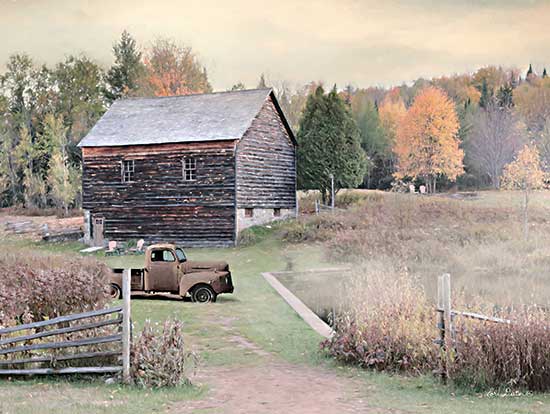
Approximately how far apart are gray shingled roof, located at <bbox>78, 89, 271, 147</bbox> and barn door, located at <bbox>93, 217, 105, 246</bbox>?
158 inches

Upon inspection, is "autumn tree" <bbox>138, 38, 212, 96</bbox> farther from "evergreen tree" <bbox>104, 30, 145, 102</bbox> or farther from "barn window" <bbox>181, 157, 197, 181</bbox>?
"barn window" <bbox>181, 157, 197, 181</bbox>

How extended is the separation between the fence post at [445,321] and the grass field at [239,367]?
31cm

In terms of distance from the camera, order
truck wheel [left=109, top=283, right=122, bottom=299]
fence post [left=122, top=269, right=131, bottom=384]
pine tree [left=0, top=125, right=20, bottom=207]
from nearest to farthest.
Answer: fence post [left=122, top=269, right=131, bottom=384] → truck wheel [left=109, top=283, right=122, bottom=299] → pine tree [left=0, top=125, right=20, bottom=207]

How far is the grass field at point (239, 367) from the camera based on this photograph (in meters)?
8.21

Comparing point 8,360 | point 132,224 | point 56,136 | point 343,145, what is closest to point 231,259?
point 132,224

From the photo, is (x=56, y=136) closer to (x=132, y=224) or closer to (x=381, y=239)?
(x=132, y=224)

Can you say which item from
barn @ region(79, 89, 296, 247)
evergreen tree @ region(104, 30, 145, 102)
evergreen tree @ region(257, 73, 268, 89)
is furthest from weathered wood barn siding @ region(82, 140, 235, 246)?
evergreen tree @ region(257, 73, 268, 89)

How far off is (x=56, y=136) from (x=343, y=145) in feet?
89.0

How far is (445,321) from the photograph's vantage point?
9.88 m

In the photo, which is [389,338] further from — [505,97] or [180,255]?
[505,97]

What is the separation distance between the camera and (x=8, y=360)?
1009 cm

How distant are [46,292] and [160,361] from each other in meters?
3.30

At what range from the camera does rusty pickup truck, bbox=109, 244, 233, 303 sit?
17438 mm

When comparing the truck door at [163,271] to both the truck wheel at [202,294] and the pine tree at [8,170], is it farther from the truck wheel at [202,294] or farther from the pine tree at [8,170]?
the pine tree at [8,170]
